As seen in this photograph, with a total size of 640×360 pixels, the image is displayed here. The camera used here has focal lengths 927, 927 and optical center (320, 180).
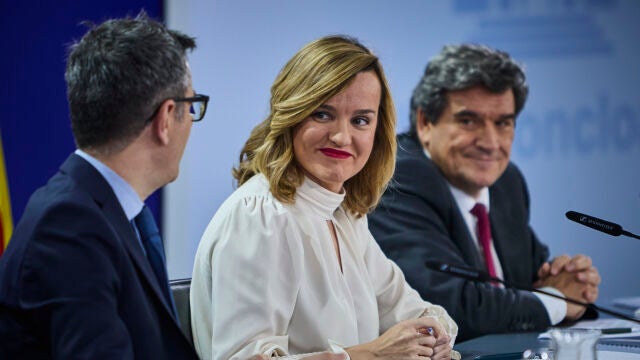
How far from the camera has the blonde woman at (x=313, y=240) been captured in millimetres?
2008

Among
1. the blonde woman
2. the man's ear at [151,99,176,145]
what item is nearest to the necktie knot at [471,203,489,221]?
the blonde woman

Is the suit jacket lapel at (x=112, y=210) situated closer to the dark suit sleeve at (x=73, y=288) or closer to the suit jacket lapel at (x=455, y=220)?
the dark suit sleeve at (x=73, y=288)

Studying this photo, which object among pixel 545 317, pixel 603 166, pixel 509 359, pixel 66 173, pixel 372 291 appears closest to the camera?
pixel 66 173

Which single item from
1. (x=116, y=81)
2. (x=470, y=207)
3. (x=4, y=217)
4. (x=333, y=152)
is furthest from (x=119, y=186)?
(x=4, y=217)

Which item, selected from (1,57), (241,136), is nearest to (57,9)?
(1,57)

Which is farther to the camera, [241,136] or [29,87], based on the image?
[241,136]

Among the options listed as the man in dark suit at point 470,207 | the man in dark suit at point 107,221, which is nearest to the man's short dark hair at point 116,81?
the man in dark suit at point 107,221

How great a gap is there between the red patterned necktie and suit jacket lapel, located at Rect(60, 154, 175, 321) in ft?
6.25

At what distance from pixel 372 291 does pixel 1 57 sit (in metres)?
2.66

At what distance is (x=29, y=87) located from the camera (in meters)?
4.38

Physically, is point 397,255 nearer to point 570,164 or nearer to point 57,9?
point 570,164

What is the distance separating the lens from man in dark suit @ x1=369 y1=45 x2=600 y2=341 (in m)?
2.94

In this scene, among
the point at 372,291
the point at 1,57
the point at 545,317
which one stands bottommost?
the point at 545,317

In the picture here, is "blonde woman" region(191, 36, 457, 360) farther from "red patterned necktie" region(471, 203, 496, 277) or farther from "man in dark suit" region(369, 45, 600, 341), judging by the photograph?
"red patterned necktie" region(471, 203, 496, 277)
